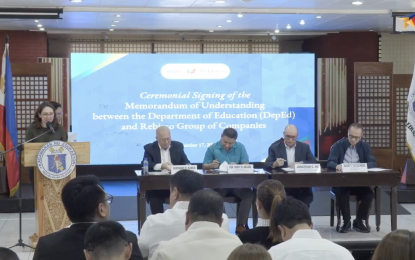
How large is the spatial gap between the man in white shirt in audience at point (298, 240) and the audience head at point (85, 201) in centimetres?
84

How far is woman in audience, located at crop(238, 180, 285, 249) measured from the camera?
11.6 feet

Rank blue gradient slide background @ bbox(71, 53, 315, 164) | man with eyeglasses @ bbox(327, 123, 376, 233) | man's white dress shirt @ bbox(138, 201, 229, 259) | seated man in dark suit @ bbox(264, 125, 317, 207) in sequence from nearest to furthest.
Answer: man's white dress shirt @ bbox(138, 201, 229, 259), seated man in dark suit @ bbox(264, 125, 317, 207), man with eyeglasses @ bbox(327, 123, 376, 233), blue gradient slide background @ bbox(71, 53, 315, 164)

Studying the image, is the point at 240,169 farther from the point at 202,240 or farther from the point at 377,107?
the point at 377,107

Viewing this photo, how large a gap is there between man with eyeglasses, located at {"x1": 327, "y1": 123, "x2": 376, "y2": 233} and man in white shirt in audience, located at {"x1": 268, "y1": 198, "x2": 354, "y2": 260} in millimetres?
4083

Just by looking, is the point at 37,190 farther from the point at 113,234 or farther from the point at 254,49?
the point at 254,49

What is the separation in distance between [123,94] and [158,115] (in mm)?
718

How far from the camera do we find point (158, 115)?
11539mm

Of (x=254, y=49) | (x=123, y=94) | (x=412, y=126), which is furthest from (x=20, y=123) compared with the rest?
(x=412, y=126)

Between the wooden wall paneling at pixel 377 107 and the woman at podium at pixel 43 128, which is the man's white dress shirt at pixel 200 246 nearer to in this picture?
the woman at podium at pixel 43 128

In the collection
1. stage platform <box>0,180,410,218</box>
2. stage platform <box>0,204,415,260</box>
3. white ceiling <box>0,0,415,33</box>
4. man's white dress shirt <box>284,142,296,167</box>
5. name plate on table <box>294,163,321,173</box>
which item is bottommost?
stage platform <box>0,204,415,260</box>

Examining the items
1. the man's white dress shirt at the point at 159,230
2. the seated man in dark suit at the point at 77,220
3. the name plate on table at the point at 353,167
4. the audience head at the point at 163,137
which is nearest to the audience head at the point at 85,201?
the seated man in dark suit at the point at 77,220

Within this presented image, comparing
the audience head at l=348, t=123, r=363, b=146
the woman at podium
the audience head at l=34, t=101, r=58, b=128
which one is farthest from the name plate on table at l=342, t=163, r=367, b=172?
the audience head at l=34, t=101, r=58, b=128

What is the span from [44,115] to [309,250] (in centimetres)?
432

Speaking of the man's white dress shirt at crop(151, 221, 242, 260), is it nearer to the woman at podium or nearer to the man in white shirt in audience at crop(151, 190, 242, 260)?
the man in white shirt in audience at crop(151, 190, 242, 260)
